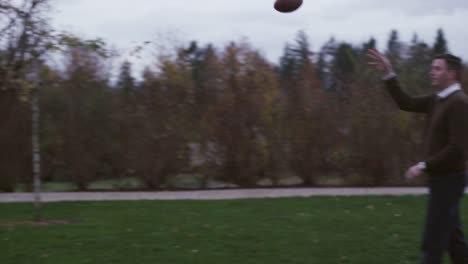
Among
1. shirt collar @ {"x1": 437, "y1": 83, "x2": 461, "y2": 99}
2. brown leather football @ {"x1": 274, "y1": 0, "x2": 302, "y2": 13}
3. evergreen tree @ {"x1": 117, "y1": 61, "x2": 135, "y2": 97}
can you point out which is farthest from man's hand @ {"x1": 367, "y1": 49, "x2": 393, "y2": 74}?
evergreen tree @ {"x1": 117, "y1": 61, "x2": 135, "y2": 97}

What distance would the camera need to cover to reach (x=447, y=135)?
471 cm

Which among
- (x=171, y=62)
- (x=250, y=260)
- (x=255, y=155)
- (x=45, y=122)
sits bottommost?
(x=250, y=260)

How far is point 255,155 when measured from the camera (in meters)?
15.6

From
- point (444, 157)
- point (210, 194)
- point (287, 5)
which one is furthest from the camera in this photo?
point (210, 194)

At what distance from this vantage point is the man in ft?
15.1

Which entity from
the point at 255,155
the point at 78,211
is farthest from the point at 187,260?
the point at 255,155

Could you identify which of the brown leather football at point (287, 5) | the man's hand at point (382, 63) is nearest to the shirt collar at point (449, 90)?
the man's hand at point (382, 63)

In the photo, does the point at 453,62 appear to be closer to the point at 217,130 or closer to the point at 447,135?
the point at 447,135

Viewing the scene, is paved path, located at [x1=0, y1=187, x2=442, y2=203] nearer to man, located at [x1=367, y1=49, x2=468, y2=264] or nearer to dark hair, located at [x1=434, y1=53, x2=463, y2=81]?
man, located at [x1=367, y1=49, x2=468, y2=264]

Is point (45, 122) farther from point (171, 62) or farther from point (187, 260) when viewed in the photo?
point (187, 260)

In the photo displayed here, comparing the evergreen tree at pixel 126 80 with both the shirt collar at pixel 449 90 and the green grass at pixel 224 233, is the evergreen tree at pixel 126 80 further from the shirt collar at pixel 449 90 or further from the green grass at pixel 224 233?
the shirt collar at pixel 449 90

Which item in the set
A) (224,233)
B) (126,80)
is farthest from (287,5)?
(126,80)

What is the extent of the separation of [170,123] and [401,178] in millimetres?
6028

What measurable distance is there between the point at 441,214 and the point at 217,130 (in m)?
11.0
